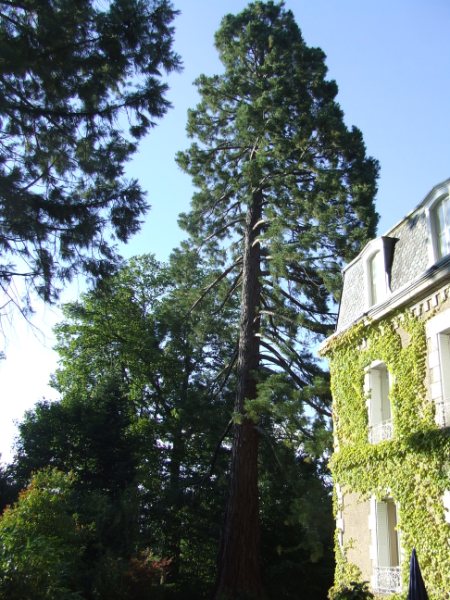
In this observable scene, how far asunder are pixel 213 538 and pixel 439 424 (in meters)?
13.8

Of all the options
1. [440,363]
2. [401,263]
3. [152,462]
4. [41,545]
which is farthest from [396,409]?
[152,462]

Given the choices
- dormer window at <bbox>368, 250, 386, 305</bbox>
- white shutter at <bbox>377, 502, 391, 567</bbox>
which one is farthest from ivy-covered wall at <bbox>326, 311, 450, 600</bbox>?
dormer window at <bbox>368, 250, 386, 305</bbox>

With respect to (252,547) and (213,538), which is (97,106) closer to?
(252,547)

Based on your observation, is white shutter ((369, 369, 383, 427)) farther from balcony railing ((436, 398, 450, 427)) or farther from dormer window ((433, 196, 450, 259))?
dormer window ((433, 196, 450, 259))

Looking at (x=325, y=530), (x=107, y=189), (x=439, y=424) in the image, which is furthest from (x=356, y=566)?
(x=107, y=189)

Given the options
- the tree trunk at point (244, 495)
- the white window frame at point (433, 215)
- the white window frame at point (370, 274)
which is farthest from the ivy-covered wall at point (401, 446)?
the tree trunk at point (244, 495)

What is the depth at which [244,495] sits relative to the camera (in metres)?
17.0

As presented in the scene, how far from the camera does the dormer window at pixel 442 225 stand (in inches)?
483

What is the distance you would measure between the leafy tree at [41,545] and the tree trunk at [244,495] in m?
3.93

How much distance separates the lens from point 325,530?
1504 cm

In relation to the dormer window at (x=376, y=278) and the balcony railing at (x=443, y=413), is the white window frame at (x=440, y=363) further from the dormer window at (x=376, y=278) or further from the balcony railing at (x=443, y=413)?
the dormer window at (x=376, y=278)

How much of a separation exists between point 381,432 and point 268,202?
9.56 metres

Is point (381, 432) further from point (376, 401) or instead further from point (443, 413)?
point (443, 413)

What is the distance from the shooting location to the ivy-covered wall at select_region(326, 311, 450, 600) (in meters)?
11.0
